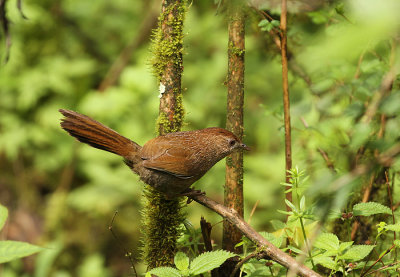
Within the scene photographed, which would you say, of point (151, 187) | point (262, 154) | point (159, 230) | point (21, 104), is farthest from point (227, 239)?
point (21, 104)

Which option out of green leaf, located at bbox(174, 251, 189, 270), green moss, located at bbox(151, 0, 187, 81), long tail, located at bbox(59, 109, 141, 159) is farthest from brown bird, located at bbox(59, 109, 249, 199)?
green leaf, located at bbox(174, 251, 189, 270)

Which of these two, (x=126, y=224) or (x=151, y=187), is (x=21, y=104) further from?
(x=151, y=187)

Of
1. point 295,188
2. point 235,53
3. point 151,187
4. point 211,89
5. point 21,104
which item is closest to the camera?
point 295,188

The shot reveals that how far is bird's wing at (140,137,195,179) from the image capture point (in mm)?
2711

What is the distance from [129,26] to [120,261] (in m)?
3.47

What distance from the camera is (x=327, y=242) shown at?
6.10 ft

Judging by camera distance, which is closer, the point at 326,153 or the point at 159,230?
the point at 159,230

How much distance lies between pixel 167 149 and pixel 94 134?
445 mm

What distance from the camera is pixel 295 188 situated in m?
1.99

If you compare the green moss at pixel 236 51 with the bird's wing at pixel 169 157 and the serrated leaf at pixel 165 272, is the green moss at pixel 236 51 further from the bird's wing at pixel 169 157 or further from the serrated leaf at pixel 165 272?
the serrated leaf at pixel 165 272

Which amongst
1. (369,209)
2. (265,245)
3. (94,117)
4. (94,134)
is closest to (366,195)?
(369,209)

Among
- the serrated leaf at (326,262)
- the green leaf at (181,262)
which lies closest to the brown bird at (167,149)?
the green leaf at (181,262)

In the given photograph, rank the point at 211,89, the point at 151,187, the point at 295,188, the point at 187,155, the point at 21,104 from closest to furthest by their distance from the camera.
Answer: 1. the point at 295,188
2. the point at 151,187
3. the point at 187,155
4. the point at 211,89
5. the point at 21,104

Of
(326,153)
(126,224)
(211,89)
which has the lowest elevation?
(126,224)
